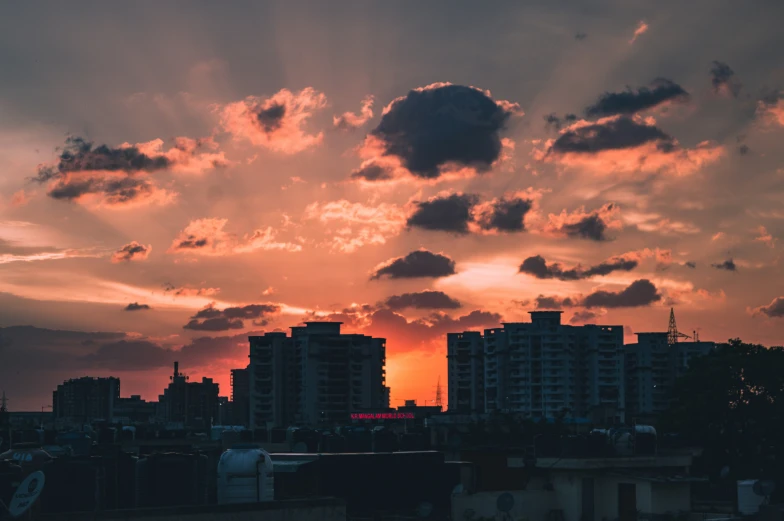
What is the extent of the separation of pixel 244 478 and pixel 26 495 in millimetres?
10049

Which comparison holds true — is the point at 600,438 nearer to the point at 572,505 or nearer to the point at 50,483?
the point at 572,505

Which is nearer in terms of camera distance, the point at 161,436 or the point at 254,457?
the point at 254,457

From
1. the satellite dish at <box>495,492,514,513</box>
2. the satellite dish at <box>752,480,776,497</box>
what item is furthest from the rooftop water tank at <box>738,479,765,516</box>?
the satellite dish at <box>495,492,514,513</box>

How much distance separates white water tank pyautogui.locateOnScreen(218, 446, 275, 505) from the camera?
40031 millimetres

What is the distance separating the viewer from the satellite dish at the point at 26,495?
3166cm

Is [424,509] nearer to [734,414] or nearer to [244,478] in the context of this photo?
[244,478]

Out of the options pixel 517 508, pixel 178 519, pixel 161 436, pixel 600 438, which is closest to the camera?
pixel 178 519

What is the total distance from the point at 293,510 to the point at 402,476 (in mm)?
20377

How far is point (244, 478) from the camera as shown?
40156mm

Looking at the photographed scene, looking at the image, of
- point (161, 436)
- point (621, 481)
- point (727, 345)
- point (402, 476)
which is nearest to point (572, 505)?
point (621, 481)

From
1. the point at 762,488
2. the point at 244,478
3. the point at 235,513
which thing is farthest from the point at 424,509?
the point at 235,513

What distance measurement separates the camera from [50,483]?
40.4 metres

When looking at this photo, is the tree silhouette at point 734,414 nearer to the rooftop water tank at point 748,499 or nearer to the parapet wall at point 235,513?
the rooftop water tank at point 748,499

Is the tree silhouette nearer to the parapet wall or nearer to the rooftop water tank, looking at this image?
the rooftop water tank
